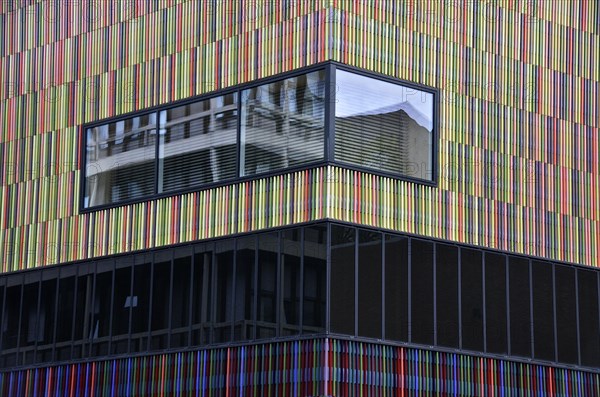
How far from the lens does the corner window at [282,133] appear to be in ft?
140

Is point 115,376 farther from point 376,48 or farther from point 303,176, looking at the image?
point 376,48

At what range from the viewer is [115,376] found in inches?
1832

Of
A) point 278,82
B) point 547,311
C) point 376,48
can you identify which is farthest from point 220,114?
point 547,311

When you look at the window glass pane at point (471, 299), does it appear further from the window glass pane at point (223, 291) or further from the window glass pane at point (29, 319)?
the window glass pane at point (29, 319)

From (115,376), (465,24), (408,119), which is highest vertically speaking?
(465,24)

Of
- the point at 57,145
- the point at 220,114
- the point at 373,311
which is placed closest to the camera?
the point at 373,311

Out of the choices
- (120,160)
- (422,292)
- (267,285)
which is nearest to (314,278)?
(267,285)

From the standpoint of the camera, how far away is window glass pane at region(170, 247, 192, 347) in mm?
44812

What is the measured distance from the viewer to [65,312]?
48719mm

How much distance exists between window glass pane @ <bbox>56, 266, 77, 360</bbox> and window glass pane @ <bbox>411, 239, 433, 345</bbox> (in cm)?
1201

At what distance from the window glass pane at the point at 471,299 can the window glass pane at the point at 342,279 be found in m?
4.34

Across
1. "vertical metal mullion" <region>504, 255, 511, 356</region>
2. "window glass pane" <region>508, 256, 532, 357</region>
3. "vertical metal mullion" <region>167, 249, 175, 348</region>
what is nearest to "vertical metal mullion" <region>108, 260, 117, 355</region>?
"vertical metal mullion" <region>167, 249, 175, 348</region>

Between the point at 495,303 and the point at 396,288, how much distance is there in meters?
4.08

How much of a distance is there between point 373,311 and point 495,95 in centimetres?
875
